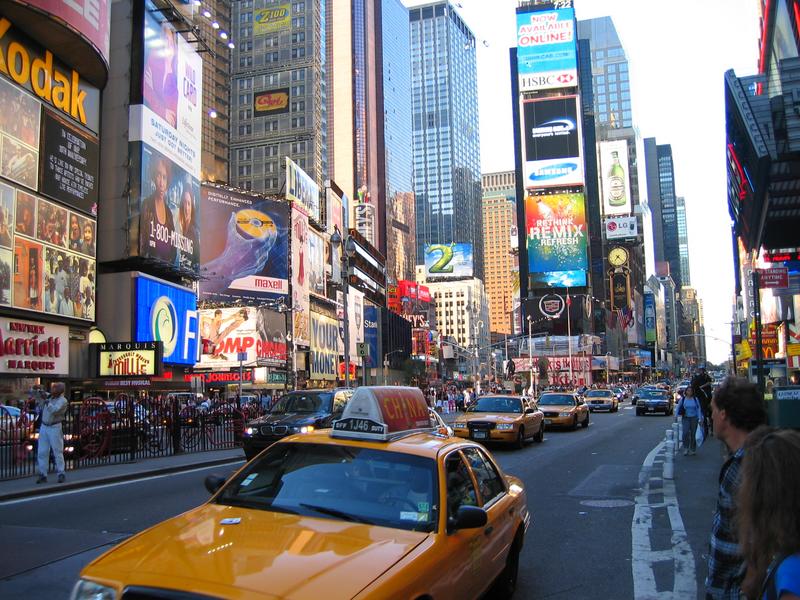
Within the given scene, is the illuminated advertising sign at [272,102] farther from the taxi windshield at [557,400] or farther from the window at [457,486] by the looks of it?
the window at [457,486]

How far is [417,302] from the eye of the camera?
509ft

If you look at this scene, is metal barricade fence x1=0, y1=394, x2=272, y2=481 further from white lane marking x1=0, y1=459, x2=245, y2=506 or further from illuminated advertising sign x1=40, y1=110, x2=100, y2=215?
illuminated advertising sign x1=40, y1=110, x2=100, y2=215

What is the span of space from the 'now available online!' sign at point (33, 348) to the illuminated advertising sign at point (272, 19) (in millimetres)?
95614

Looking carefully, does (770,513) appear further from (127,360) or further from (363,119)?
(363,119)

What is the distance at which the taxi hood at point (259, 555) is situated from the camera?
122 inches

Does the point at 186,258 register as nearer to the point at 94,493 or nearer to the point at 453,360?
the point at 94,493

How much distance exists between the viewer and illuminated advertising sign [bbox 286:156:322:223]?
7299cm

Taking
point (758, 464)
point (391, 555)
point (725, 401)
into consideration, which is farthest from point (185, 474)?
point (758, 464)

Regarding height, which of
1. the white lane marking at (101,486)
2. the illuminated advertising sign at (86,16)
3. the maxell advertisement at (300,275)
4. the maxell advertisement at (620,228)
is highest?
the maxell advertisement at (620,228)

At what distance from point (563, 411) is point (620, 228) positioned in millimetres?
147863

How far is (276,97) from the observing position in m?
117

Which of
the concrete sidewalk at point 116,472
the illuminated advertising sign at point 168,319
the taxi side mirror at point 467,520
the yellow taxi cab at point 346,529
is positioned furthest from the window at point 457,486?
the illuminated advertising sign at point 168,319

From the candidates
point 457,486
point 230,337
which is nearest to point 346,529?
point 457,486

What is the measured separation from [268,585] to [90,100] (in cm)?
4250
